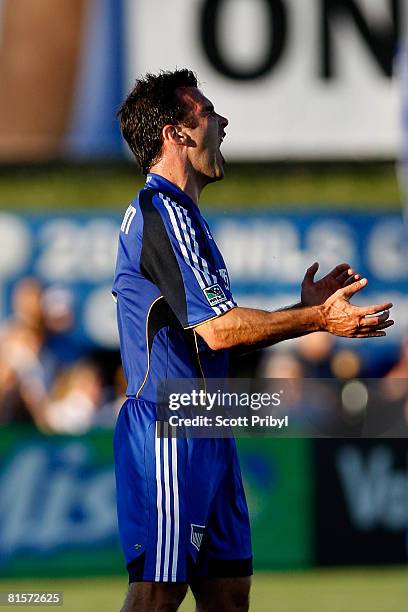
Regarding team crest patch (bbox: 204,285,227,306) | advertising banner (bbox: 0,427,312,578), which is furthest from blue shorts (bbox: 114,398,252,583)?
advertising banner (bbox: 0,427,312,578)

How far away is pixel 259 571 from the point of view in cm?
840

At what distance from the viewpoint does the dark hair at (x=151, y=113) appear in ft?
13.9

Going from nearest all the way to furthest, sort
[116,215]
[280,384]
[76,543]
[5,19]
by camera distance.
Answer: [280,384] < [76,543] < [116,215] < [5,19]

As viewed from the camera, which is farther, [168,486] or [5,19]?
[5,19]

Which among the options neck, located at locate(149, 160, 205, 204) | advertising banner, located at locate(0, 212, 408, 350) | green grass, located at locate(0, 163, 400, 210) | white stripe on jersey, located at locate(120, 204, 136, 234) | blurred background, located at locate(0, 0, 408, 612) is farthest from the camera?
green grass, located at locate(0, 163, 400, 210)

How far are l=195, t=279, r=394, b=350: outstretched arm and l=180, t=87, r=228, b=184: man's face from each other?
0.62 m

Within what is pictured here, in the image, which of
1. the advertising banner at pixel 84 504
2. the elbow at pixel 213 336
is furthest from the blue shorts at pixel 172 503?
the advertising banner at pixel 84 504

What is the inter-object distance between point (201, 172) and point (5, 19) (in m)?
8.99

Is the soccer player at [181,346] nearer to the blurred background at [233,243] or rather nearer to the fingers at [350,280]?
the fingers at [350,280]

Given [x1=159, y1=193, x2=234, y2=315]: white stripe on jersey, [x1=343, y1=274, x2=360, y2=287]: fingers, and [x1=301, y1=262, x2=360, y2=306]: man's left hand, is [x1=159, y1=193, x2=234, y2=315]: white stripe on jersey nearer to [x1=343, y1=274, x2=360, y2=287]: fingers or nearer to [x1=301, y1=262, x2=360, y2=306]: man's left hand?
[x1=301, y1=262, x2=360, y2=306]: man's left hand

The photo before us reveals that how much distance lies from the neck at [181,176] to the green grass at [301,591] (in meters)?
3.26

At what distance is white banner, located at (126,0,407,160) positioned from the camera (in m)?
12.7

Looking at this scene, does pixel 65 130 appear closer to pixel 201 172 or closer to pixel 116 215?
pixel 116 215

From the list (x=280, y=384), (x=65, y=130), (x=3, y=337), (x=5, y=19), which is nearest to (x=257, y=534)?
(x=3, y=337)
